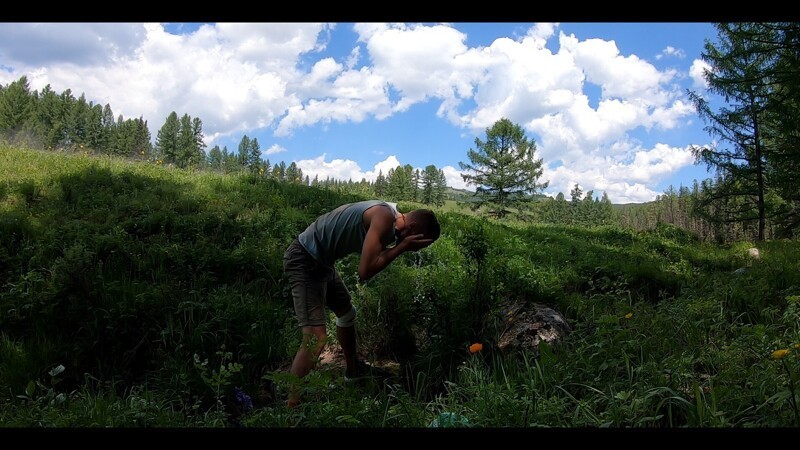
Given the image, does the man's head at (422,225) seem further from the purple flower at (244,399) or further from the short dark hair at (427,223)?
the purple flower at (244,399)

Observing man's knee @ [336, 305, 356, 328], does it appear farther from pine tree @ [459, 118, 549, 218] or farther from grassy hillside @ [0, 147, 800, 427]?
pine tree @ [459, 118, 549, 218]

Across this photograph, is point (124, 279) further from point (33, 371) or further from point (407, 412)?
point (407, 412)

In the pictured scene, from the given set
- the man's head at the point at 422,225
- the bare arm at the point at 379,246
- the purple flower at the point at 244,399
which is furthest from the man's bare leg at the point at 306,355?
the man's head at the point at 422,225

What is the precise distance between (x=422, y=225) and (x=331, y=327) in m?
2.22

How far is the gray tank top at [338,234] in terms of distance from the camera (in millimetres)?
3775

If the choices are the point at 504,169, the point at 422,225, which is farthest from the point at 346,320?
the point at 504,169

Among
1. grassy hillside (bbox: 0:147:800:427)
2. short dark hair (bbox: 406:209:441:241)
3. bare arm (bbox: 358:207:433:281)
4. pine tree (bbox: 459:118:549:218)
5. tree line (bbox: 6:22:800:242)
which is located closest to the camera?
grassy hillside (bbox: 0:147:800:427)

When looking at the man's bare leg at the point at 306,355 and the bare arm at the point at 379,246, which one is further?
the bare arm at the point at 379,246

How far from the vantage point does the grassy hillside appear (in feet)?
8.72

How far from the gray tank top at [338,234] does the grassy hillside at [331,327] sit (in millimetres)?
1084

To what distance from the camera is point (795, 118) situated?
9.52 m

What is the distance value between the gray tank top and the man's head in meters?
0.13

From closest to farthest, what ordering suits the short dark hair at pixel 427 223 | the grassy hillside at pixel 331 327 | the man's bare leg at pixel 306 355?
the grassy hillside at pixel 331 327 < the man's bare leg at pixel 306 355 < the short dark hair at pixel 427 223

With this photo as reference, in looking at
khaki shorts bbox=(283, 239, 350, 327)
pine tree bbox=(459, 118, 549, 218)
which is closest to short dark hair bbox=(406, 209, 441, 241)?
khaki shorts bbox=(283, 239, 350, 327)
